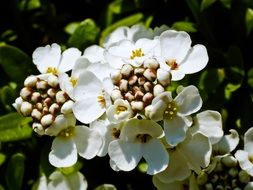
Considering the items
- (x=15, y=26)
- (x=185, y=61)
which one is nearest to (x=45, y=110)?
(x=185, y=61)

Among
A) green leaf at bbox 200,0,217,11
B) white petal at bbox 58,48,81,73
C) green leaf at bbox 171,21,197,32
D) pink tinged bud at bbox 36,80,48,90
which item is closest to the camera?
pink tinged bud at bbox 36,80,48,90

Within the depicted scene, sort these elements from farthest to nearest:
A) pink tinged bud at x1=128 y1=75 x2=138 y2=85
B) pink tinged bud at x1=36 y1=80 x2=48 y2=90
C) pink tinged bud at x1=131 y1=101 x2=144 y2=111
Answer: pink tinged bud at x1=36 y1=80 x2=48 y2=90 → pink tinged bud at x1=128 y1=75 x2=138 y2=85 → pink tinged bud at x1=131 y1=101 x2=144 y2=111

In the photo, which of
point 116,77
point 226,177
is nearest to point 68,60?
point 116,77

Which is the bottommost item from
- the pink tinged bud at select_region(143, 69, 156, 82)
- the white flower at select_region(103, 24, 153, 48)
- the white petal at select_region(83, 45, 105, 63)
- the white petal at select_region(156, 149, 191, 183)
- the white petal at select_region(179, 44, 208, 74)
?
the white petal at select_region(156, 149, 191, 183)

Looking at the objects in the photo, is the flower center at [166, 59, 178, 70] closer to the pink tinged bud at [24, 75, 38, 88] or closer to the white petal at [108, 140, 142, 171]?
the white petal at [108, 140, 142, 171]

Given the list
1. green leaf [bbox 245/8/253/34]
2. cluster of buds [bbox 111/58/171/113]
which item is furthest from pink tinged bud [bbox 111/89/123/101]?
green leaf [bbox 245/8/253/34]

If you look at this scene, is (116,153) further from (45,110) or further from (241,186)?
(241,186)

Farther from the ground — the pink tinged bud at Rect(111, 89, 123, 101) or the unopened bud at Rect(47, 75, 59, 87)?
the pink tinged bud at Rect(111, 89, 123, 101)
